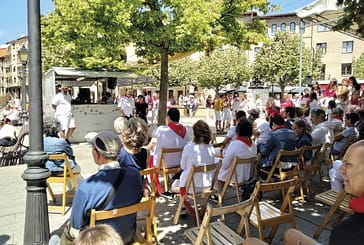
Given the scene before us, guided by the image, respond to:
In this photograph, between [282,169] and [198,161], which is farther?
[282,169]

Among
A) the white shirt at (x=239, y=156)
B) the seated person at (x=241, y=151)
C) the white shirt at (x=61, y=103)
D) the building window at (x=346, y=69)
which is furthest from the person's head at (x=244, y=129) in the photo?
the building window at (x=346, y=69)

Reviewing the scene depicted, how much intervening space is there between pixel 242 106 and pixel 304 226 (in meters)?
13.0

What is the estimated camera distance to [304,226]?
409 centimetres

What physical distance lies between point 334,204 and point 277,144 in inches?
63.8

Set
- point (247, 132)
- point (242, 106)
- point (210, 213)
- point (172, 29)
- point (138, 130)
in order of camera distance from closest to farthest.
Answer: point (210, 213) < point (138, 130) < point (247, 132) < point (172, 29) < point (242, 106)

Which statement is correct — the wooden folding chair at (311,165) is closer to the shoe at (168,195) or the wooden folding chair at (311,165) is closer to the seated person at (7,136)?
the shoe at (168,195)

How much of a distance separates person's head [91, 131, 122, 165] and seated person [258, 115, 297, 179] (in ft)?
9.59

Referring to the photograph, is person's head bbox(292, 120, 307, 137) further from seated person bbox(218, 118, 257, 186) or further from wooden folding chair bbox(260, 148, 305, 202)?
seated person bbox(218, 118, 257, 186)

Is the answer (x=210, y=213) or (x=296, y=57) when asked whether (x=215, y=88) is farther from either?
(x=210, y=213)

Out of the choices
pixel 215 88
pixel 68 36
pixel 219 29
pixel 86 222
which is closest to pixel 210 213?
pixel 86 222

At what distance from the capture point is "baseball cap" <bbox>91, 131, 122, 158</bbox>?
266 centimetres

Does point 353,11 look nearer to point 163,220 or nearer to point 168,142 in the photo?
point 168,142

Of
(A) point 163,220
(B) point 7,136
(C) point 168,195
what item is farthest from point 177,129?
(B) point 7,136

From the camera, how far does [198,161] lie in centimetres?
419
